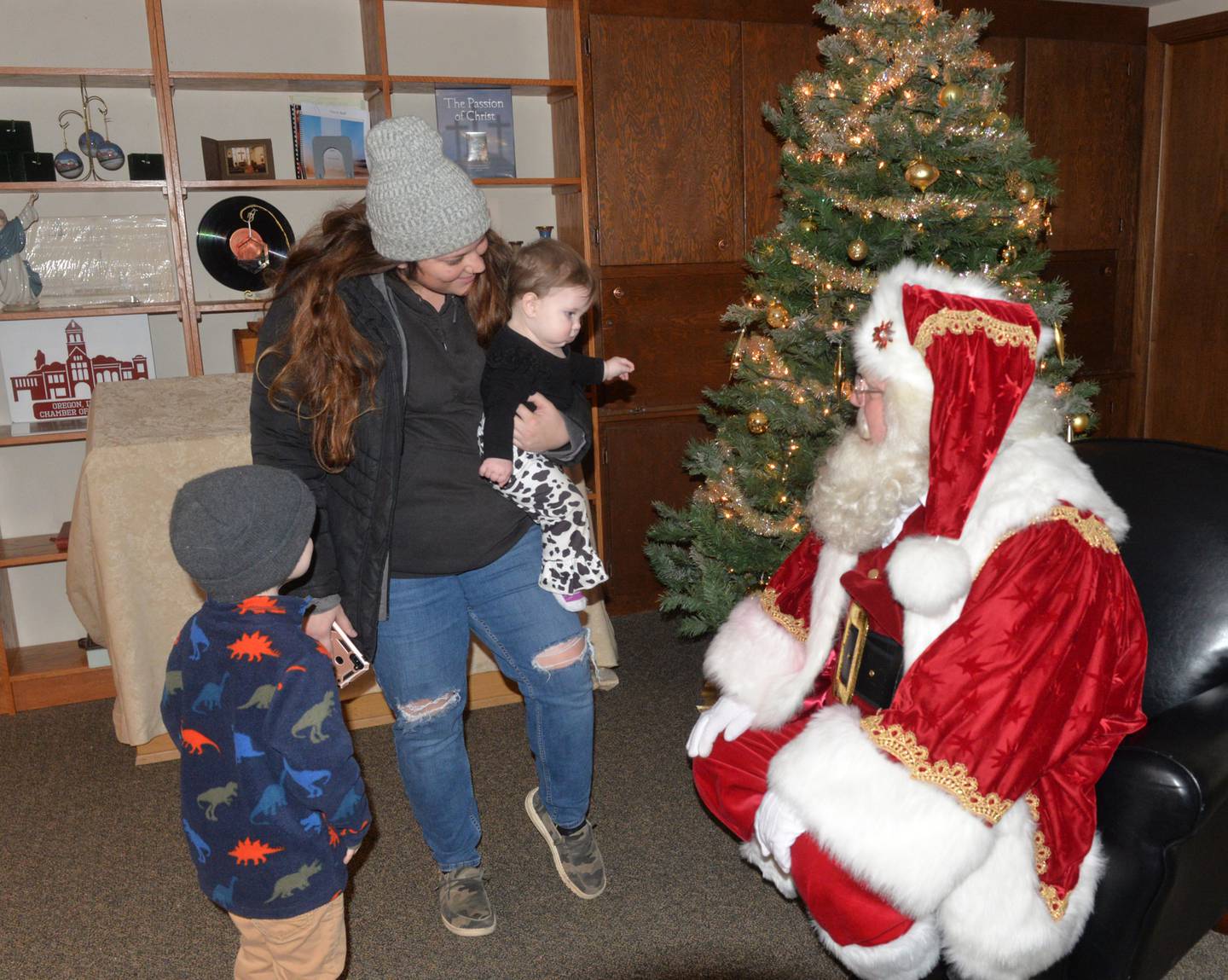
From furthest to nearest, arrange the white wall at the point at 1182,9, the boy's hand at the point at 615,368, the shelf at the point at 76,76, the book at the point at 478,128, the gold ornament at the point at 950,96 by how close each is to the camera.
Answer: the white wall at the point at 1182,9 → the book at the point at 478,128 → the shelf at the point at 76,76 → the gold ornament at the point at 950,96 → the boy's hand at the point at 615,368

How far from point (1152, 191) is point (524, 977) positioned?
14.3 ft

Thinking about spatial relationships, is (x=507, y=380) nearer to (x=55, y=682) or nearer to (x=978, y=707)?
(x=978, y=707)

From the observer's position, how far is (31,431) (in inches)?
133

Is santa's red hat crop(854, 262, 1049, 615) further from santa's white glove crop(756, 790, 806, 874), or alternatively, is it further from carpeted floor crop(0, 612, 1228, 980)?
carpeted floor crop(0, 612, 1228, 980)

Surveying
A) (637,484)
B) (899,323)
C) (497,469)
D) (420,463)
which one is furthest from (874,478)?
(637,484)

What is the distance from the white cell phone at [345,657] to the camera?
1.75m

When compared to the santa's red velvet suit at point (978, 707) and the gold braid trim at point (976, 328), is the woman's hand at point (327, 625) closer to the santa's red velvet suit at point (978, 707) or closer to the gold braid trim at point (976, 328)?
the santa's red velvet suit at point (978, 707)

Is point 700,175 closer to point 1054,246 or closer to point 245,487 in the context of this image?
point 1054,246

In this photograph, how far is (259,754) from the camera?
1391mm

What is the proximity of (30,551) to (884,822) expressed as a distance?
3.18 m

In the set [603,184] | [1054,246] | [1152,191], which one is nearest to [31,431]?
[603,184]

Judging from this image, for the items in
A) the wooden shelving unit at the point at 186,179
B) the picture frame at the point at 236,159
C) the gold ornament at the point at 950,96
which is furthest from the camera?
the picture frame at the point at 236,159

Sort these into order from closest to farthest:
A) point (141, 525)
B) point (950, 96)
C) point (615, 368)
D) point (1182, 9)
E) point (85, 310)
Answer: point (615, 368), point (950, 96), point (141, 525), point (85, 310), point (1182, 9)

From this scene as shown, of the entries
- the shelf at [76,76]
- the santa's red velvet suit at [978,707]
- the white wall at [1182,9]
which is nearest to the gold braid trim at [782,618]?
the santa's red velvet suit at [978,707]
